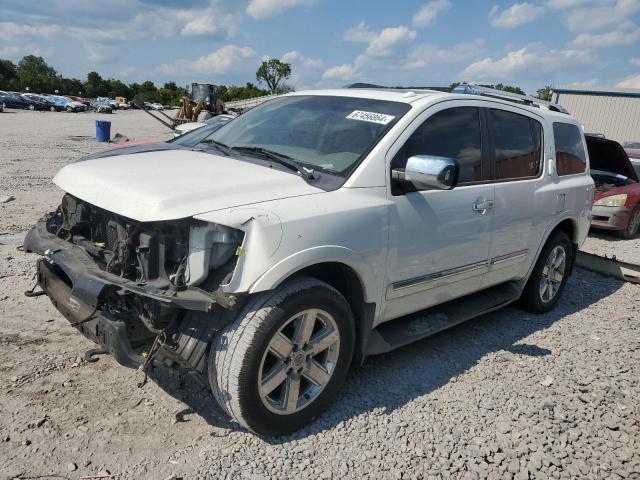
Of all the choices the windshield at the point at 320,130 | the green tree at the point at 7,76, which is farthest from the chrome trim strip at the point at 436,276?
the green tree at the point at 7,76

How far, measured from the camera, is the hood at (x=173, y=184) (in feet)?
8.96

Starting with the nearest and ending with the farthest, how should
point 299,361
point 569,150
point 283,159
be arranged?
point 299,361
point 283,159
point 569,150

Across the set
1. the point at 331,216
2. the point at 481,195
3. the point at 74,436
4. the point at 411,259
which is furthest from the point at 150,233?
the point at 481,195

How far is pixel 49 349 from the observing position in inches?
151

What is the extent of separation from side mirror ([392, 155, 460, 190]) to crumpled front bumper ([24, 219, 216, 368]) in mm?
1419

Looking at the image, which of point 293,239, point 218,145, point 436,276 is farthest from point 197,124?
point 293,239

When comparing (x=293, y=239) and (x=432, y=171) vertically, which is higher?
(x=432, y=171)

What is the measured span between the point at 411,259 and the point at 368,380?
36.7 inches

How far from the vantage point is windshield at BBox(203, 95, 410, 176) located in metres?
3.47

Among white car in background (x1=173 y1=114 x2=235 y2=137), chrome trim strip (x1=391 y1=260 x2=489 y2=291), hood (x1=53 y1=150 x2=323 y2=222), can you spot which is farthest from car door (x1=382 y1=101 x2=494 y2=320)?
white car in background (x1=173 y1=114 x2=235 y2=137)

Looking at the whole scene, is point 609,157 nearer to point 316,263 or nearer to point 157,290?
point 316,263

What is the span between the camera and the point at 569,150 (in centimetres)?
540

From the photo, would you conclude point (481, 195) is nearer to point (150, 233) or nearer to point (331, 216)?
point (331, 216)

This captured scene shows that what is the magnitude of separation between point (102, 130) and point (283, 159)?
20.2 m
